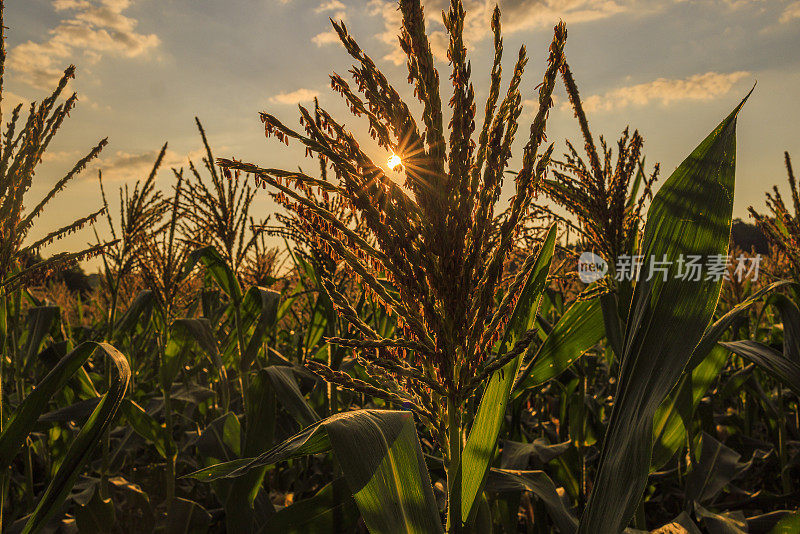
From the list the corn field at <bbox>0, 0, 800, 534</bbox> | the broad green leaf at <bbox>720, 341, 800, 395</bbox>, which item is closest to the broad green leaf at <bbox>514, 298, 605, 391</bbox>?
the corn field at <bbox>0, 0, 800, 534</bbox>

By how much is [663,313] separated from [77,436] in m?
1.28

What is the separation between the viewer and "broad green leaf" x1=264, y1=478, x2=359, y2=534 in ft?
4.67

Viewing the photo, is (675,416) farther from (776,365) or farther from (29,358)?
(29,358)

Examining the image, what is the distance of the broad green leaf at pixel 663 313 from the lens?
0.86m

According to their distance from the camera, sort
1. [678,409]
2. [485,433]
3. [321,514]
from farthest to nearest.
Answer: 1. [678,409]
2. [321,514]
3. [485,433]

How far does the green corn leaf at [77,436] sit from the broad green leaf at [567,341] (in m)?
1.08

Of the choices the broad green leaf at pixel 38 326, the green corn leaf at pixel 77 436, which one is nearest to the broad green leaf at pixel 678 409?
the green corn leaf at pixel 77 436

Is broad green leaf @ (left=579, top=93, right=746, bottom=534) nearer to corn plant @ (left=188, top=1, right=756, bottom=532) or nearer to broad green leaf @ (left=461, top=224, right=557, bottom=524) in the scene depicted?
corn plant @ (left=188, top=1, right=756, bottom=532)

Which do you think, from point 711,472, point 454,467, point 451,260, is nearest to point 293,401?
point 454,467

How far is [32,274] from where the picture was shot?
2018 millimetres

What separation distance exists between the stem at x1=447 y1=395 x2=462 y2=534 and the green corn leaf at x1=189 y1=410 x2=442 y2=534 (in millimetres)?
98

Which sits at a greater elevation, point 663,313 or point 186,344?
point 663,313

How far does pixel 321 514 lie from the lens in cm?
146

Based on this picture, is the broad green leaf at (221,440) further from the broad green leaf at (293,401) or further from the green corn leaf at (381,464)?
the green corn leaf at (381,464)
